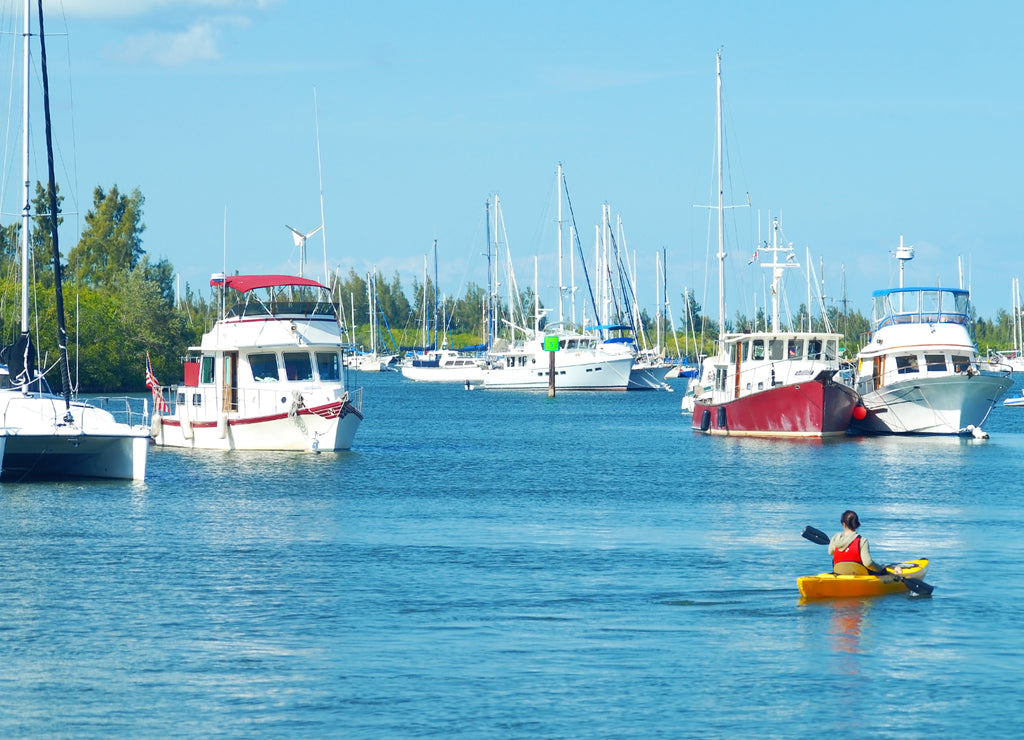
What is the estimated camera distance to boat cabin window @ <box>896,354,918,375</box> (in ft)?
197

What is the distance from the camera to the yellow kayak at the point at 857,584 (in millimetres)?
24203

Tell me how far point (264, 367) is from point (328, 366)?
2.07 meters

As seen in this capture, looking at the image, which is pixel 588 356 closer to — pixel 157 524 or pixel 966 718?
pixel 157 524

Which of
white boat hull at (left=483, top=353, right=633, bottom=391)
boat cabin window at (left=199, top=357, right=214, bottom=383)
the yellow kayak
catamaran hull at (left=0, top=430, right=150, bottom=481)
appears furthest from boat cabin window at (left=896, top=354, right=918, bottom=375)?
white boat hull at (left=483, top=353, right=633, bottom=391)

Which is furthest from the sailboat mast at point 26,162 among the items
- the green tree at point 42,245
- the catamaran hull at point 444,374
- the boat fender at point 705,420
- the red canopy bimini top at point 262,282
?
the catamaran hull at point 444,374

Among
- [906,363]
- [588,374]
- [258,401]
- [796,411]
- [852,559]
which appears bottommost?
[852,559]

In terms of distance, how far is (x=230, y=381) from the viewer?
48.7 m

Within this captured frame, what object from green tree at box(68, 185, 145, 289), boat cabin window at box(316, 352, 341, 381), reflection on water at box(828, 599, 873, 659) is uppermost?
green tree at box(68, 185, 145, 289)

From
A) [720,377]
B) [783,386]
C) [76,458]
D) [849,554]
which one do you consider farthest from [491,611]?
[720,377]

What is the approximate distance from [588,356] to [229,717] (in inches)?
3971

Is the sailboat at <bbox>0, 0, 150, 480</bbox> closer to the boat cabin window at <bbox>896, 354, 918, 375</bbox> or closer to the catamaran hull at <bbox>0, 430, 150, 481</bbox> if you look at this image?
the catamaran hull at <bbox>0, 430, 150, 481</bbox>

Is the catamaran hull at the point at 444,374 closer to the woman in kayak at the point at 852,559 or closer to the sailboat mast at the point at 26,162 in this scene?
the sailboat mast at the point at 26,162

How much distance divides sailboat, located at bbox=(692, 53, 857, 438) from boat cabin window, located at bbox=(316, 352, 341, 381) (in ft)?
63.1

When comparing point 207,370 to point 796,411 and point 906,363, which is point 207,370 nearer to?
point 796,411
